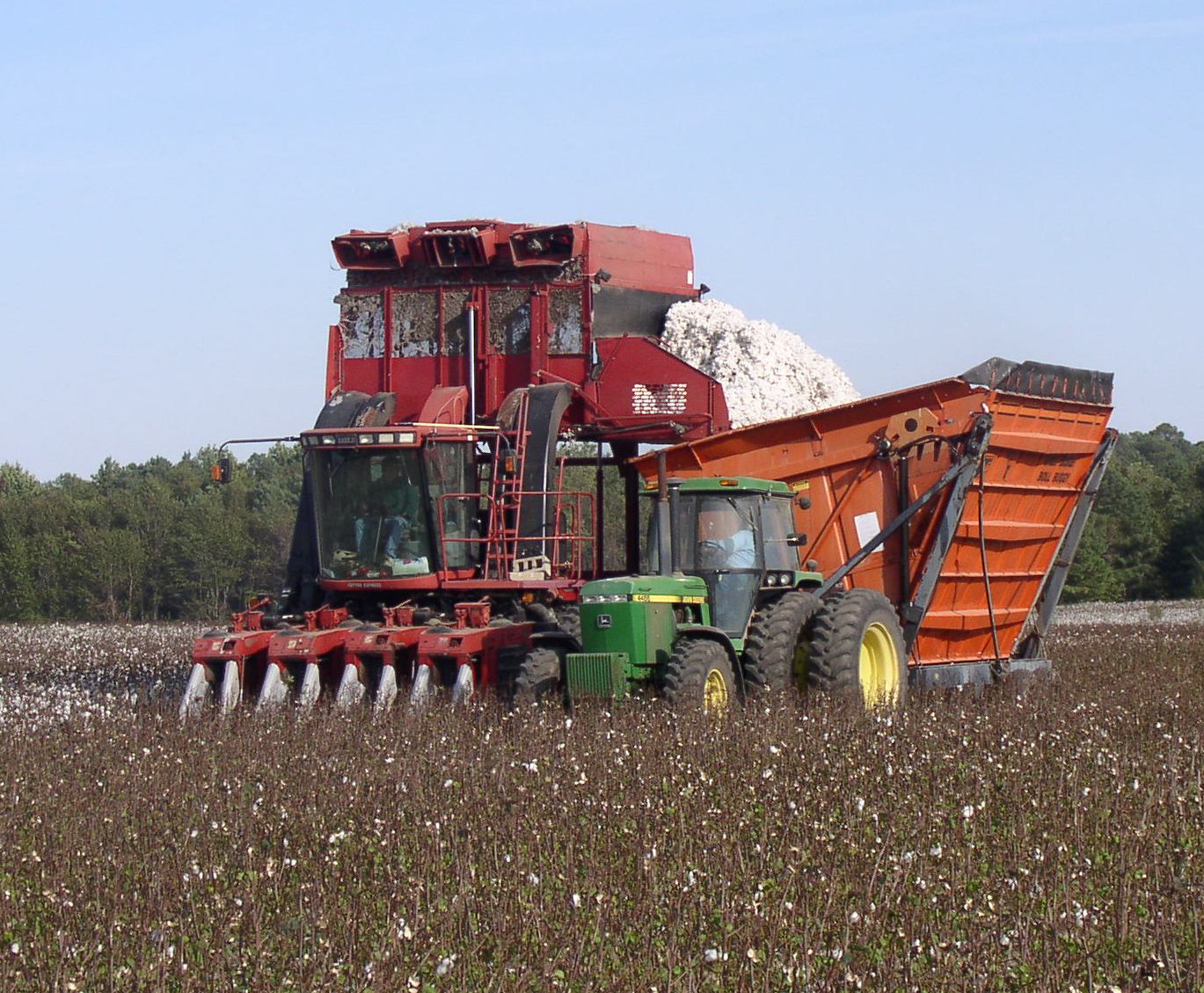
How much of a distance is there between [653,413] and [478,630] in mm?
2828

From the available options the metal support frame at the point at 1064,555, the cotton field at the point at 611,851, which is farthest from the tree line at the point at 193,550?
the cotton field at the point at 611,851

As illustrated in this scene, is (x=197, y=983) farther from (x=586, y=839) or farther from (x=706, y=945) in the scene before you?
(x=586, y=839)

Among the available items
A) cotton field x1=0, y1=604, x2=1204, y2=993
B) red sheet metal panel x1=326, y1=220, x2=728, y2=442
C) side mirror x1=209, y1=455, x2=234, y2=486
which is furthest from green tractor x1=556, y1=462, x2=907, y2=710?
side mirror x1=209, y1=455, x2=234, y2=486

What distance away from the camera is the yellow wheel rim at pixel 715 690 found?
10250mm

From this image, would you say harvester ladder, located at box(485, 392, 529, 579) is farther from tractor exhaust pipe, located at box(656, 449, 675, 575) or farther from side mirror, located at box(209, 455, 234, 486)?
tractor exhaust pipe, located at box(656, 449, 675, 575)

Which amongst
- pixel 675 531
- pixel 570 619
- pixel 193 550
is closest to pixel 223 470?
pixel 570 619

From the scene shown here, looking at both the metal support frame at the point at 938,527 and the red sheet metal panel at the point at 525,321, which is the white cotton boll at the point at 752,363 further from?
the metal support frame at the point at 938,527

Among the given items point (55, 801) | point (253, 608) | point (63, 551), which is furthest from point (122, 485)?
point (55, 801)

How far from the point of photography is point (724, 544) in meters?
11.4

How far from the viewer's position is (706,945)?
190 inches

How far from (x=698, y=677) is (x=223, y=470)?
492cm

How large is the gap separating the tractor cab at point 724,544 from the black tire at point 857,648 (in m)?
0.47

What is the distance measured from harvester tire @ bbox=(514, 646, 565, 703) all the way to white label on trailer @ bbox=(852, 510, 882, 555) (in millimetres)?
2840

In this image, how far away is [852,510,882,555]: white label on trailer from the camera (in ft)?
41.5
